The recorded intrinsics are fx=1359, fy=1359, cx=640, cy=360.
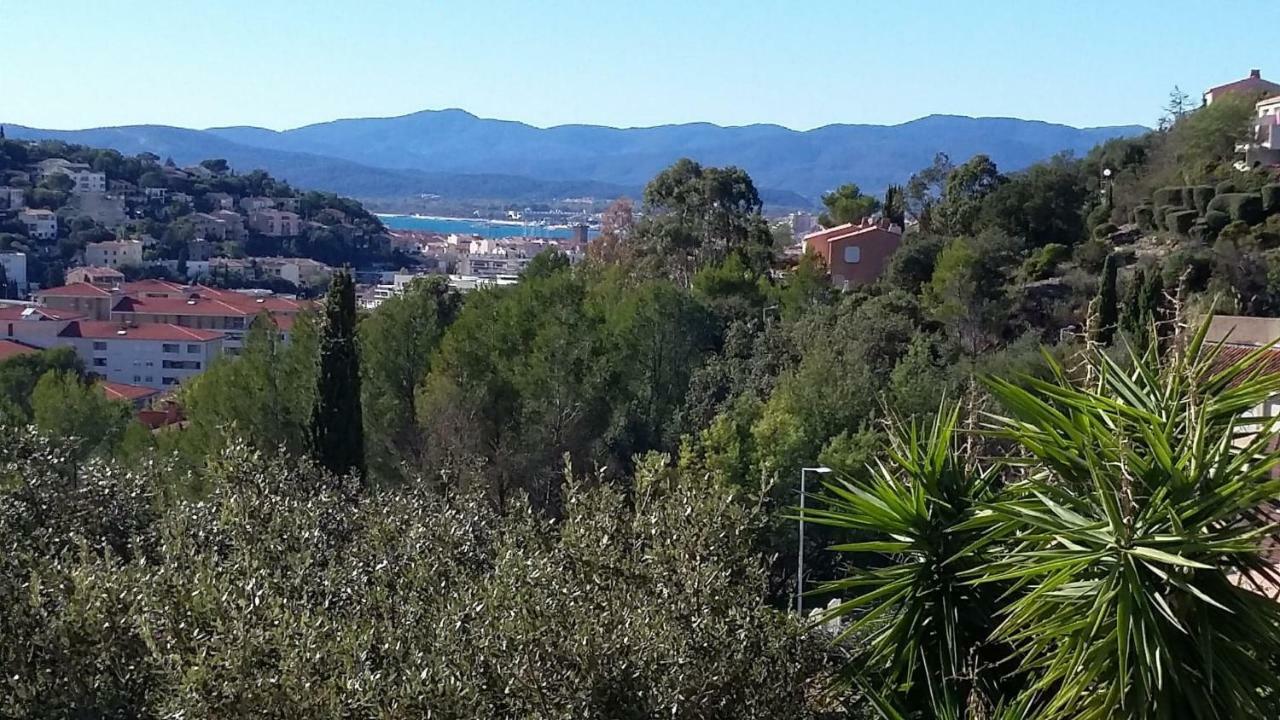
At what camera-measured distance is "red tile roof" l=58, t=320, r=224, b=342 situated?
6550cm

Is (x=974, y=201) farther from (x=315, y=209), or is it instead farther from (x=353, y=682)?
(x=315, y=209)

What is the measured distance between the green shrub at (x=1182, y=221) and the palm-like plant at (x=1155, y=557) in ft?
108

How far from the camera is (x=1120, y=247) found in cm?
3797

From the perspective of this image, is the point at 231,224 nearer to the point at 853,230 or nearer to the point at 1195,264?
the point at 853,230

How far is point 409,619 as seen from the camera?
265 inches

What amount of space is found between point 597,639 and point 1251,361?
3.31 m

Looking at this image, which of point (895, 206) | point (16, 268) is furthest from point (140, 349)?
point (895, 206)

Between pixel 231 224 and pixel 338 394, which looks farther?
pixel 231 224

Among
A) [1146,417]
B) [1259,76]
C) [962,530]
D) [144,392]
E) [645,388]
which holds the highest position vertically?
[1259,76]

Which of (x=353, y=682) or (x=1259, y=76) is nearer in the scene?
(x=353, y=682)

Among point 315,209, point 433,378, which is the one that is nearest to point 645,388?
point 433,378

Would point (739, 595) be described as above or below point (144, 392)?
above

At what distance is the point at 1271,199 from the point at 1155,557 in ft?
110

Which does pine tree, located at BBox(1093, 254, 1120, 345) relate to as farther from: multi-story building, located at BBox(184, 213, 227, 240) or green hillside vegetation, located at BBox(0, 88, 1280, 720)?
multi-story building, located at BBox(184, 213, 227, 240)
